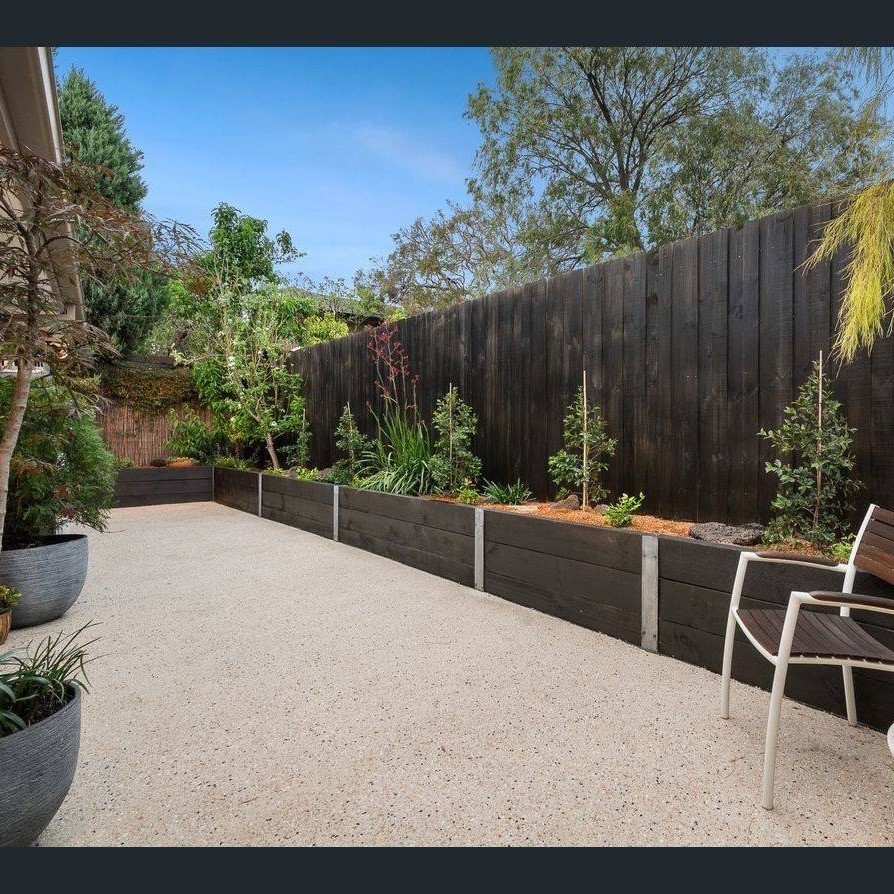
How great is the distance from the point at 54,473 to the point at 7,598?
593mm

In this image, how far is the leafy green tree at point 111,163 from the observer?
8.77 m

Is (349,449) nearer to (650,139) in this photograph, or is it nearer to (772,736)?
(772,736)

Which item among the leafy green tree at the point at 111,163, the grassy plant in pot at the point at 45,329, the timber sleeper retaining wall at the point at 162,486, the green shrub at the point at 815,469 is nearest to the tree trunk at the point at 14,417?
the grassy plant in pot at the point at 45,329

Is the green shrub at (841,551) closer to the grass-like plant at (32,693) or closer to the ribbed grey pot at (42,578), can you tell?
the grass-like plant at (32,693)

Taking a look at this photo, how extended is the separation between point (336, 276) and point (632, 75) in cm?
741

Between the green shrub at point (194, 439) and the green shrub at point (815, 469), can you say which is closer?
the green shrub at point (815, 469)

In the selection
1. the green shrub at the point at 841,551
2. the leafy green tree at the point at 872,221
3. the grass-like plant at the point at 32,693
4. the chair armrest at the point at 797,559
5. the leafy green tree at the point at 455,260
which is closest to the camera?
the grass-like plant at the point at 32,693

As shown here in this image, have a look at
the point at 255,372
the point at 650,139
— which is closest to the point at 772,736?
the point at 255,372

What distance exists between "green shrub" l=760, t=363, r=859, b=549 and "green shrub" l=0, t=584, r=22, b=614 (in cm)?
338

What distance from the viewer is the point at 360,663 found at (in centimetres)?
228

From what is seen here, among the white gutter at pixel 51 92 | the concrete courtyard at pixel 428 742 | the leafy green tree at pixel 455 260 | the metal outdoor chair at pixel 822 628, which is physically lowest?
the concrete courtyard at pixel 428 742

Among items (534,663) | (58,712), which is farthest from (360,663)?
(58,712)

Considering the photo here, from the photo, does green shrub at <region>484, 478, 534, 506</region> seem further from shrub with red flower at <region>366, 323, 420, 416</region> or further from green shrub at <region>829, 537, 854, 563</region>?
green shrub at <region>829, 537, 854, 563</region>
